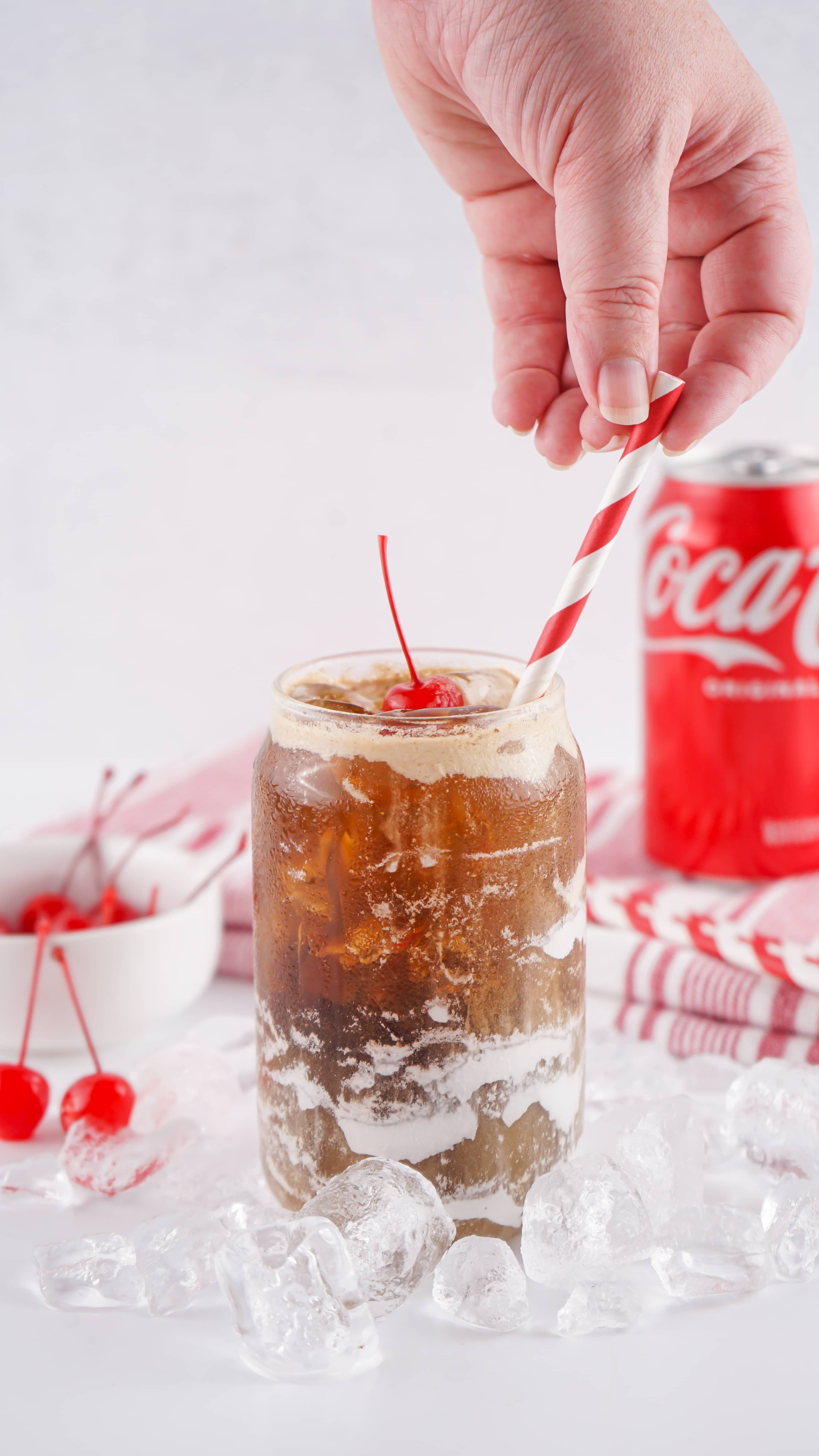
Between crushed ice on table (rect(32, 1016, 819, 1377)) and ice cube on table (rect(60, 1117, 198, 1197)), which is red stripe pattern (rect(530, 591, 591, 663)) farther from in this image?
ice cube on table (rect(60, 1117, 198, 1197))

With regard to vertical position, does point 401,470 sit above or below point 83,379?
below

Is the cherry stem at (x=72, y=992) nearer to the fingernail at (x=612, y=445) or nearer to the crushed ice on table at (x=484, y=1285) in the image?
the crushed ice on table at (x=484, y=1285)

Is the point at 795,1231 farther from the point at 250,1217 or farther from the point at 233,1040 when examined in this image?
the point at 233,1040

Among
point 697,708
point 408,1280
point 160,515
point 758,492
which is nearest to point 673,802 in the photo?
point 697,708

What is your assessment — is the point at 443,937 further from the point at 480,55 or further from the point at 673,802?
the point at 673,802

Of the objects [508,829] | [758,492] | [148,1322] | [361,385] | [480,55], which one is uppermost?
[480,55]

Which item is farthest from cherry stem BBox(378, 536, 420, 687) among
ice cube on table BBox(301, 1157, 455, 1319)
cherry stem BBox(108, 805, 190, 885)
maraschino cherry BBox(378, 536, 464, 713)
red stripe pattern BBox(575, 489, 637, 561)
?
cherry stem BBox(108, 805, 190, 885)

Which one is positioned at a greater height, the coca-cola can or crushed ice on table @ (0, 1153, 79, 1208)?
the coca-cola can
